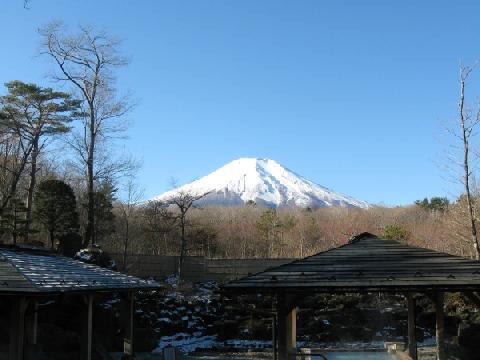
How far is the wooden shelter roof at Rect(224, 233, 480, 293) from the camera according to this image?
27.4ft

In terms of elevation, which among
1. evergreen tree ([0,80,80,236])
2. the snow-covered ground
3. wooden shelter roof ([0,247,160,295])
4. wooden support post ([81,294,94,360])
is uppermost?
evergreen tree ([0,80,80,236])

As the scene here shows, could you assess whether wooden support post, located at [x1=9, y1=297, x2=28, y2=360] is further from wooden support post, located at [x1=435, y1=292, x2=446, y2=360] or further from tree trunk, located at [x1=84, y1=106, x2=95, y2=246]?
tree trunk, located at [x1=84, y1=106, x2=95, y2=246]

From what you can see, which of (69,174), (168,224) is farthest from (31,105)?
(69,174)

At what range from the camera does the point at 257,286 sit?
28.0ft

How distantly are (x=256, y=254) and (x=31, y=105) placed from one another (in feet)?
48.5

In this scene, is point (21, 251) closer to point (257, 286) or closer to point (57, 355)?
point (57, 355)

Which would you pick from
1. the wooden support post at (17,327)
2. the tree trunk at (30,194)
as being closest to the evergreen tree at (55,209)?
the tree trunk at (30,194)

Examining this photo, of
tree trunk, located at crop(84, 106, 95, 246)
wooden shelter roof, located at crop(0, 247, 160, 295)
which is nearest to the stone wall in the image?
tree trunk, located at crop(84, 106, 95, 246)

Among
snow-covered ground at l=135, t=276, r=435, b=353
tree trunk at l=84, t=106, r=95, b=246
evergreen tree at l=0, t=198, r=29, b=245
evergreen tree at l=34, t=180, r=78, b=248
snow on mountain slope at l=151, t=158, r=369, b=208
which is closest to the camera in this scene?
snow-covered ground at l=135, t=276, r=435, b=353

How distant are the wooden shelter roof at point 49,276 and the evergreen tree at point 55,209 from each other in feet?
30.7

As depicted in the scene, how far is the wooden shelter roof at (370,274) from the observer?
27.4 feet

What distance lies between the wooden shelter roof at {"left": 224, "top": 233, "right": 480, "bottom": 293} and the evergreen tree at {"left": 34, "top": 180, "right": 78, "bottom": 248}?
15655 mm

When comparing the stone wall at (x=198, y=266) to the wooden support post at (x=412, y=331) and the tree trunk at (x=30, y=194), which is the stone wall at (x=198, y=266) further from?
the wooden support post at (x=412, y=331)

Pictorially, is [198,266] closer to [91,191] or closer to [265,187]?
[91,191]
